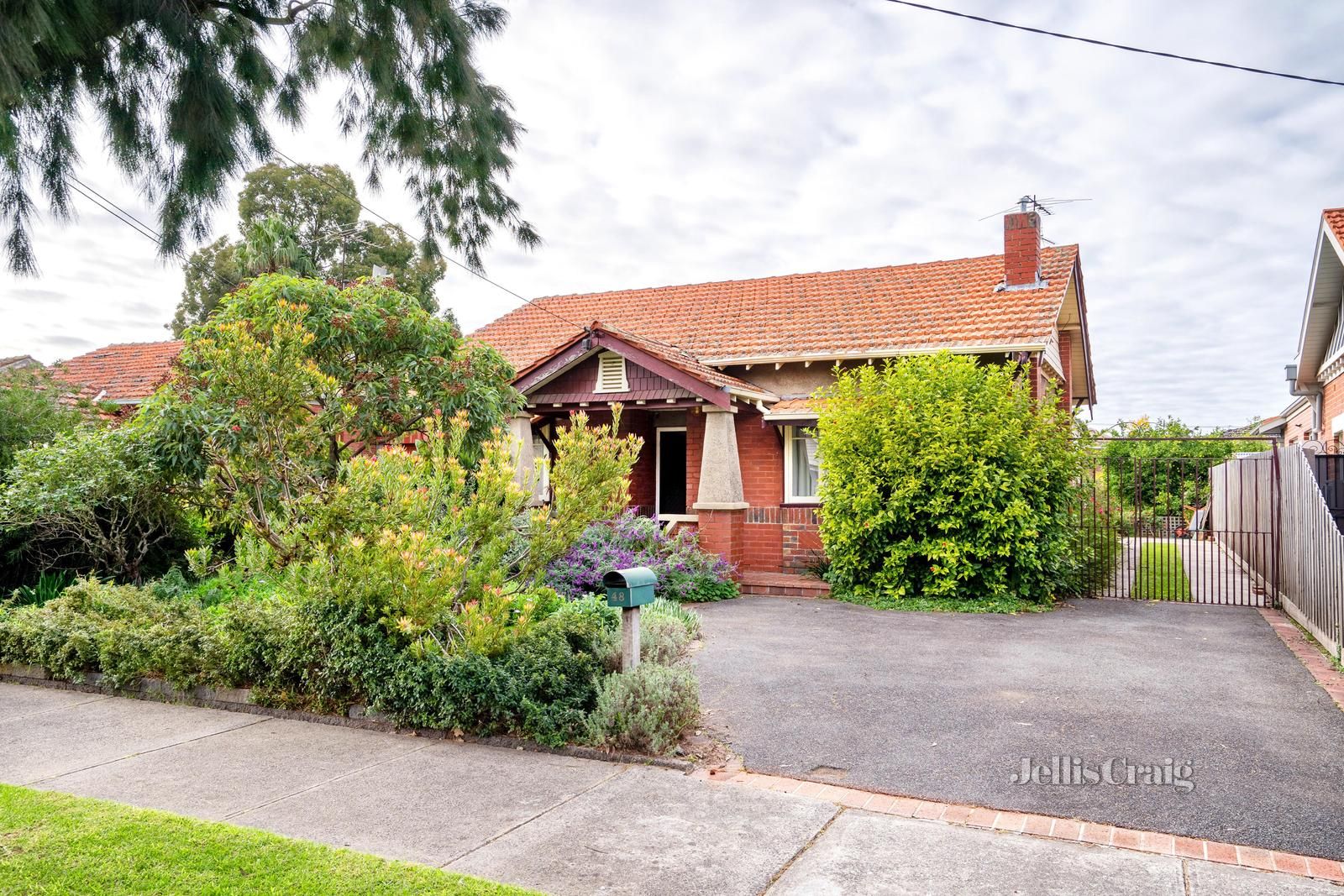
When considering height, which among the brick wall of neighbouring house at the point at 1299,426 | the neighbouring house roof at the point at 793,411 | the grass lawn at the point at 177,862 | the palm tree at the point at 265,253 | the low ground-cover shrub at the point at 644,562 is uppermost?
the palm tree at the point at 265,253

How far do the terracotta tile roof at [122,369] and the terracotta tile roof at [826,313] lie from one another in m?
11.3

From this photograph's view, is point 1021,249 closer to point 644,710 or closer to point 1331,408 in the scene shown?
point 1331,408

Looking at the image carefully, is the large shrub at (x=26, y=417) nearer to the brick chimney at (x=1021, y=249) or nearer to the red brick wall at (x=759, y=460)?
the red brick wall at (x=759, y=460)

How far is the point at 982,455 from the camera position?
1185 centimetres

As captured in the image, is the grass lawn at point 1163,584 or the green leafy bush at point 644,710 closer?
the green leafy bush at point 644,710

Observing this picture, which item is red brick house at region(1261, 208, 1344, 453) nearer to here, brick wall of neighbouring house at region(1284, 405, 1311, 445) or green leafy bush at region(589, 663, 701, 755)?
brick wall of neighbouring house at region(1284, 405, 1311, 445)

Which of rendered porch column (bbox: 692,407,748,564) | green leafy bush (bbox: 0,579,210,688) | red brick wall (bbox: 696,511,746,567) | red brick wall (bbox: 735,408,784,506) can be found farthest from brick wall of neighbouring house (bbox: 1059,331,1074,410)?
green leafy bush (bbox: 0,579,210,688)

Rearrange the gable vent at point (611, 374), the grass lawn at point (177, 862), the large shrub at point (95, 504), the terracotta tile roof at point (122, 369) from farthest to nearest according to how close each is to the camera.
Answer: the terracotta tile roof at point (122, 369)
the gable vent at point (611, 374)
the large shrub at point (95, 504)
the grass lawn at point (177, 862)

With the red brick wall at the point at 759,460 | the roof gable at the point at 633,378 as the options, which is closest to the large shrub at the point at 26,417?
the roof gable at the point at 633,378

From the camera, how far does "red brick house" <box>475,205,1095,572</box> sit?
14297mm

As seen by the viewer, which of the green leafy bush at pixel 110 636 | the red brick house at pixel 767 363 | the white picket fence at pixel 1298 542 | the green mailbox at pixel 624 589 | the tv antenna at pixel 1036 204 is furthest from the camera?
the tv antenna at pixel 1036 204

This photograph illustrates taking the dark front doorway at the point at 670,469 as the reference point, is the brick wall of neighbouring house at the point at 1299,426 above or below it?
above

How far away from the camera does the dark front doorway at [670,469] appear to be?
17172 millimetres

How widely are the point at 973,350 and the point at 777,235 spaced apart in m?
7.88
